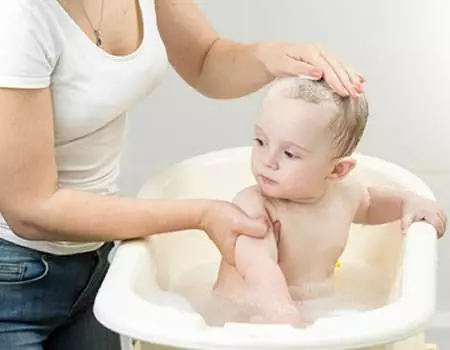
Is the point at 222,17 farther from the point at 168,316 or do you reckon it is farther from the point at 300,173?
the point at 168,316

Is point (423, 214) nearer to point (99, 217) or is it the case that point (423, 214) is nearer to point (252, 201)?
point (252, 201)

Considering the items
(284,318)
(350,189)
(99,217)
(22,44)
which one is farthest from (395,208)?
(22,44)

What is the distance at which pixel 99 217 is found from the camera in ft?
3.42

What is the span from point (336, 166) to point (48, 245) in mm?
354

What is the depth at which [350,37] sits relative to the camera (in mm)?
1738

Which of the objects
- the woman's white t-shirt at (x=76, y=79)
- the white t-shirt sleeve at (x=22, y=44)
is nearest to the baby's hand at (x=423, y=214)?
the woman's white t-shirt at (x=76, y=79)

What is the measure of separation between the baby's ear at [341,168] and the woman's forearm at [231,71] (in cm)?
15

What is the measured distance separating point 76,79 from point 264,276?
0.29 m

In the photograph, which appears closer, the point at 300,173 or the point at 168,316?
the point at 168,316

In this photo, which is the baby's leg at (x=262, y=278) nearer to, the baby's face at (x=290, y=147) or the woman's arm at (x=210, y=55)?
the baby's face at (x=290, y=147)

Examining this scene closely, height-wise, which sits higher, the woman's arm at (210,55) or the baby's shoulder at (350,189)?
the woman's arm at (210,55)

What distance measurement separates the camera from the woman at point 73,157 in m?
0.98

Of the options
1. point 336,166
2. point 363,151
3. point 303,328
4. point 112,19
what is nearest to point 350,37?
point 363,151

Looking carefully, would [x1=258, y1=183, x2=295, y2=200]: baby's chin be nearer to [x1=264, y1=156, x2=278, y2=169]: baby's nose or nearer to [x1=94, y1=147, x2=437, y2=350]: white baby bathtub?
[x1=264, y1=156, x2=278, y2=169]: baby's nose
